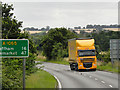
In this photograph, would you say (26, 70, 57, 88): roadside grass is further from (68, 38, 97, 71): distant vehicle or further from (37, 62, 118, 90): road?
(68, 38, 97, 71): distant vehicle

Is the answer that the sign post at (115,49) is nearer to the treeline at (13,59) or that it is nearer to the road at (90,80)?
the road at (90,80)

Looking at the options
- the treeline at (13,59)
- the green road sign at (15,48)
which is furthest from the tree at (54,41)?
the green road sign at (15,48)

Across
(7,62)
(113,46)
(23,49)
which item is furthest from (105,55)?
(23,49)

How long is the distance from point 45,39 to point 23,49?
66657 mm

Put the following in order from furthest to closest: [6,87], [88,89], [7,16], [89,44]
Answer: [89,44] < [7,16] < [88,89] < [6,87]

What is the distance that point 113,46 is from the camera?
38.3 m

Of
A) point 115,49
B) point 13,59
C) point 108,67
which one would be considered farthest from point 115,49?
point 13,59

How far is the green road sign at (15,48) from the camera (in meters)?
14.5

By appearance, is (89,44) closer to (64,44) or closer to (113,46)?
(113,46)

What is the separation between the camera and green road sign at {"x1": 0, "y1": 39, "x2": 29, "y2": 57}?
14.5 metres

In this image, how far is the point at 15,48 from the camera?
47.8 ft

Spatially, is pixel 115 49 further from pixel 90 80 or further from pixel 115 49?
pixel 90 80

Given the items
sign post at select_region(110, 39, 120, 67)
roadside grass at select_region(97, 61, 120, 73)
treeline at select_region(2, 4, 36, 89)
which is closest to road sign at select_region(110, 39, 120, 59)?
sign post at select_region(110, 39, 120, 67)

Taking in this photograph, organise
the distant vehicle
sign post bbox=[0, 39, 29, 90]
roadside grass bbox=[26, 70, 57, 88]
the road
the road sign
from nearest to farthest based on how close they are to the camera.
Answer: sign post bbox=[0, 39, 29, 90] → roadside grass bbox=[26, 70, 57, 88] → the road → the distant vehicle → the road sign
